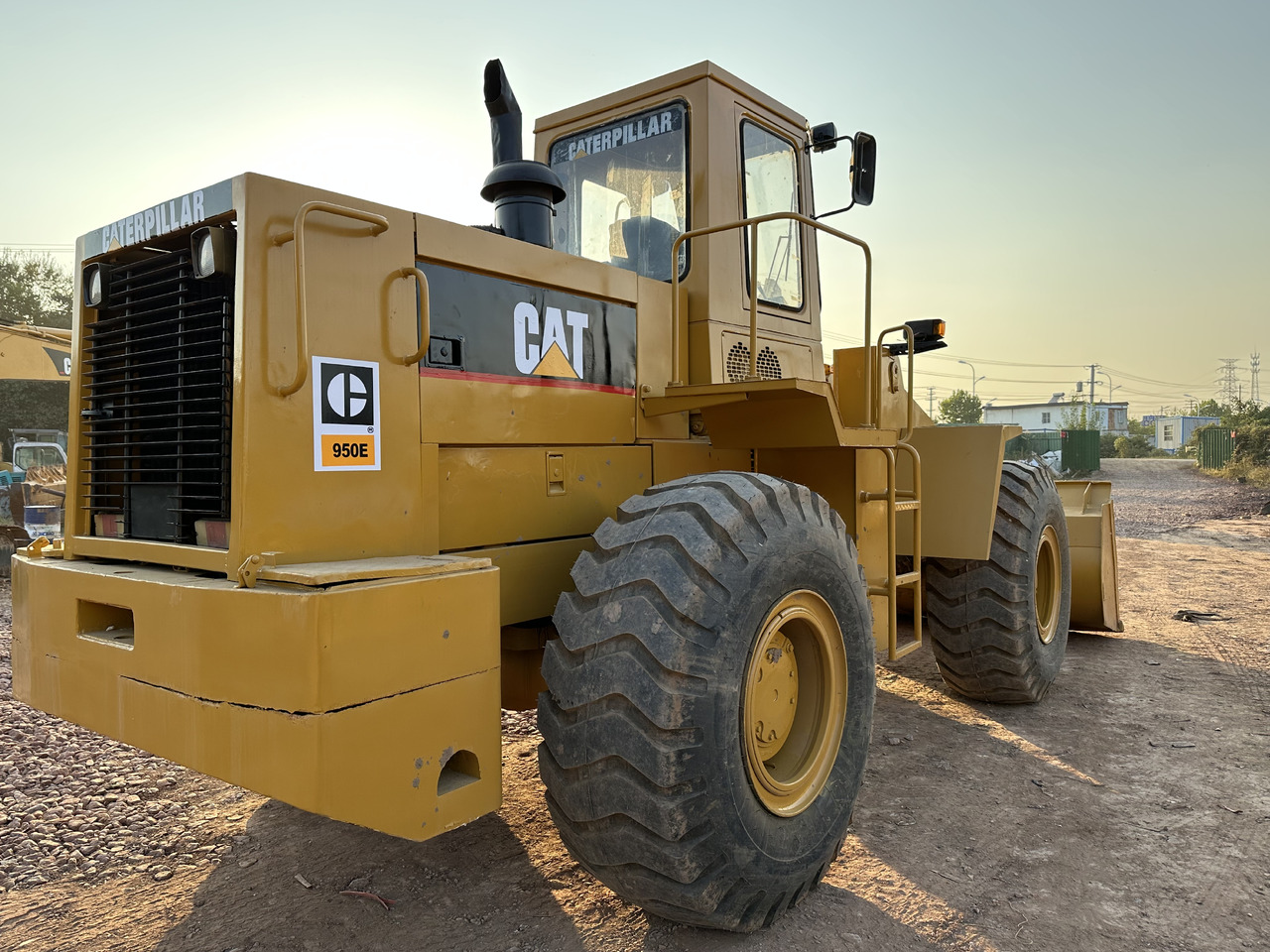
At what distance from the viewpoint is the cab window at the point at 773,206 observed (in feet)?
14.4

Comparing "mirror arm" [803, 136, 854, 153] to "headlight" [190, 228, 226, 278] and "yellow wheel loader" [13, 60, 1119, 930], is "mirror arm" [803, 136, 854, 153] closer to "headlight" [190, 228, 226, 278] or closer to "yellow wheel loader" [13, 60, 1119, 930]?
"yellow wheel loader" [13, 60, 1119, 930]

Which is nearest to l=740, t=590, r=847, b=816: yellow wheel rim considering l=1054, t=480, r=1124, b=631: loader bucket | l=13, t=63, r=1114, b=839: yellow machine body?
l=13, t=63, r=1114, b=839: yellow machine body

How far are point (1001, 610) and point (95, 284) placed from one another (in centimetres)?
484

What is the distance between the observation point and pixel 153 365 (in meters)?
3.06

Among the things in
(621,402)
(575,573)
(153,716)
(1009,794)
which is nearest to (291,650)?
(153,716)

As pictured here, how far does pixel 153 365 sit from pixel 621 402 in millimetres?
1746

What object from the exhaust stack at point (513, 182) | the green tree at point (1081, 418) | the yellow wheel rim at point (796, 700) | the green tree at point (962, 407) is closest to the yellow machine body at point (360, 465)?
A: the exhaust stack at point (513, 182)

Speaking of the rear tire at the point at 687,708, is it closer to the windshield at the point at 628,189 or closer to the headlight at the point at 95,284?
the windshield at the point at 628,189

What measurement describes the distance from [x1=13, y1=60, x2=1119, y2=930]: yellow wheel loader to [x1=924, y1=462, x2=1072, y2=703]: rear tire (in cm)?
175

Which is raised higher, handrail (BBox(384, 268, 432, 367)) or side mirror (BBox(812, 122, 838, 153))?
side mirror (BBox(812, 122, 838, 153))

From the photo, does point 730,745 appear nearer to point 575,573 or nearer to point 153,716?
point 575,573

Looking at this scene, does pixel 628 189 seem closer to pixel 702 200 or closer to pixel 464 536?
pixel 702 200

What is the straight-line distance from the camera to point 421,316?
285cm

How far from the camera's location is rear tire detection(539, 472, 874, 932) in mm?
2557
